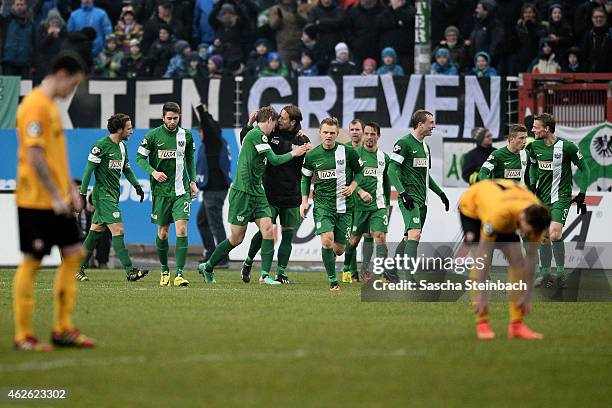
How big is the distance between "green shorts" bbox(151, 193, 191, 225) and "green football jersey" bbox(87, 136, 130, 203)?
78 cm

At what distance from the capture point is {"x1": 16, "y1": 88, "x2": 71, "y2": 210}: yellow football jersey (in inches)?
373

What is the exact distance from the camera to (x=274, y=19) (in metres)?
27.3

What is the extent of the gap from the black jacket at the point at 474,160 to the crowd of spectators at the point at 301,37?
262 centimetres

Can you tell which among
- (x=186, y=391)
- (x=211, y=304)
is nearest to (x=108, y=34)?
(x=211, y=304)

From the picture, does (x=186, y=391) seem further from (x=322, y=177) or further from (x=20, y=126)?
(x=322, y=177)

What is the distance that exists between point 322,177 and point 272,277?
2.50 metres

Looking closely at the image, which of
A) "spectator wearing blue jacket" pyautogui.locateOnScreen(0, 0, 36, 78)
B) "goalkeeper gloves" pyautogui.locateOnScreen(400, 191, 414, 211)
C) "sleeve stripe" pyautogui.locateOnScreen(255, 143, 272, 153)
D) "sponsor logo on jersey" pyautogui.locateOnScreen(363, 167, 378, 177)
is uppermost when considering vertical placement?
"spectator wearing blue jacket" pyautogui.locateOnScreen(0, 0, 36, 78)

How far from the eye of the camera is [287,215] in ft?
61.7

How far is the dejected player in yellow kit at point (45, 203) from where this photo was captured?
9.51m

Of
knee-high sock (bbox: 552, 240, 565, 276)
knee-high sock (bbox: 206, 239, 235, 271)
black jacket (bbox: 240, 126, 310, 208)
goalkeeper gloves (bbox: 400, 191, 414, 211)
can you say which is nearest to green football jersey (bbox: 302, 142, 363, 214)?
goalkeeper gloves (bbox: 400, 191, 414, 211)

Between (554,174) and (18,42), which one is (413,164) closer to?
(554,174)

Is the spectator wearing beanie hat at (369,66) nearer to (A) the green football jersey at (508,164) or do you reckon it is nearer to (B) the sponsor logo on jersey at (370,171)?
(B) the sponsor logo on jersey at (370,171)

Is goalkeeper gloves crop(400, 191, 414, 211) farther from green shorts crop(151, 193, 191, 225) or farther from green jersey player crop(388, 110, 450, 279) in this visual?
green shorts crop(151, 193, 191, 225)

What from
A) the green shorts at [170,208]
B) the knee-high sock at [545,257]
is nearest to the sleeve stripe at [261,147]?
the green shorts at [170,208]
